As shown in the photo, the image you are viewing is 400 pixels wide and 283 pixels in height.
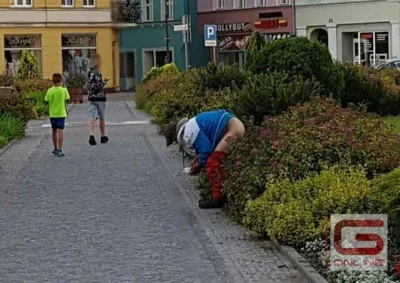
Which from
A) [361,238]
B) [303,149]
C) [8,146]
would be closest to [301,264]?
[361,238]

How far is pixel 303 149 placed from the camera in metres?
11.2

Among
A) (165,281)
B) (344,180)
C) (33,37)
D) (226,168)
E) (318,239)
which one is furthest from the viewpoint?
(33,37)

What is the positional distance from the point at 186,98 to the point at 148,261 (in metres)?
12.7

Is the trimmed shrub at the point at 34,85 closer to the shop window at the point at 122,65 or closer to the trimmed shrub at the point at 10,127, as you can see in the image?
the trimmed shrub at the point at 10,127

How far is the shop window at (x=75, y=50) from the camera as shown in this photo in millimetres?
54562

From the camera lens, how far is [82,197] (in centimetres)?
1446

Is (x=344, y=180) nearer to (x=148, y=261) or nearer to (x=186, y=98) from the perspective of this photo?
(x=148, y=261)

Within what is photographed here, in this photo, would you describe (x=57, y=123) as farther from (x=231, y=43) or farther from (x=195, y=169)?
(x=231, y=43)

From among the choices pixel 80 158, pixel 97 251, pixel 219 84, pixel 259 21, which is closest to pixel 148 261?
pixel 97 251

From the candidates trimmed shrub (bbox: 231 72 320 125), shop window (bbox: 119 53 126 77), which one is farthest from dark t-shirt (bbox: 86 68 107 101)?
shop window (bbox: 119 53 126 77)

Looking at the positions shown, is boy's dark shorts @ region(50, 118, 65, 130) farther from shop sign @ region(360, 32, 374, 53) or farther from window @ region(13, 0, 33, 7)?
window @ region(13, 0, 33, 7)

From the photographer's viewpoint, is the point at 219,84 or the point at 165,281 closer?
the point at 165,281

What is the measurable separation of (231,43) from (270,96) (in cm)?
4581

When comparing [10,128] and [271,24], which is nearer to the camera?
[10,128]
